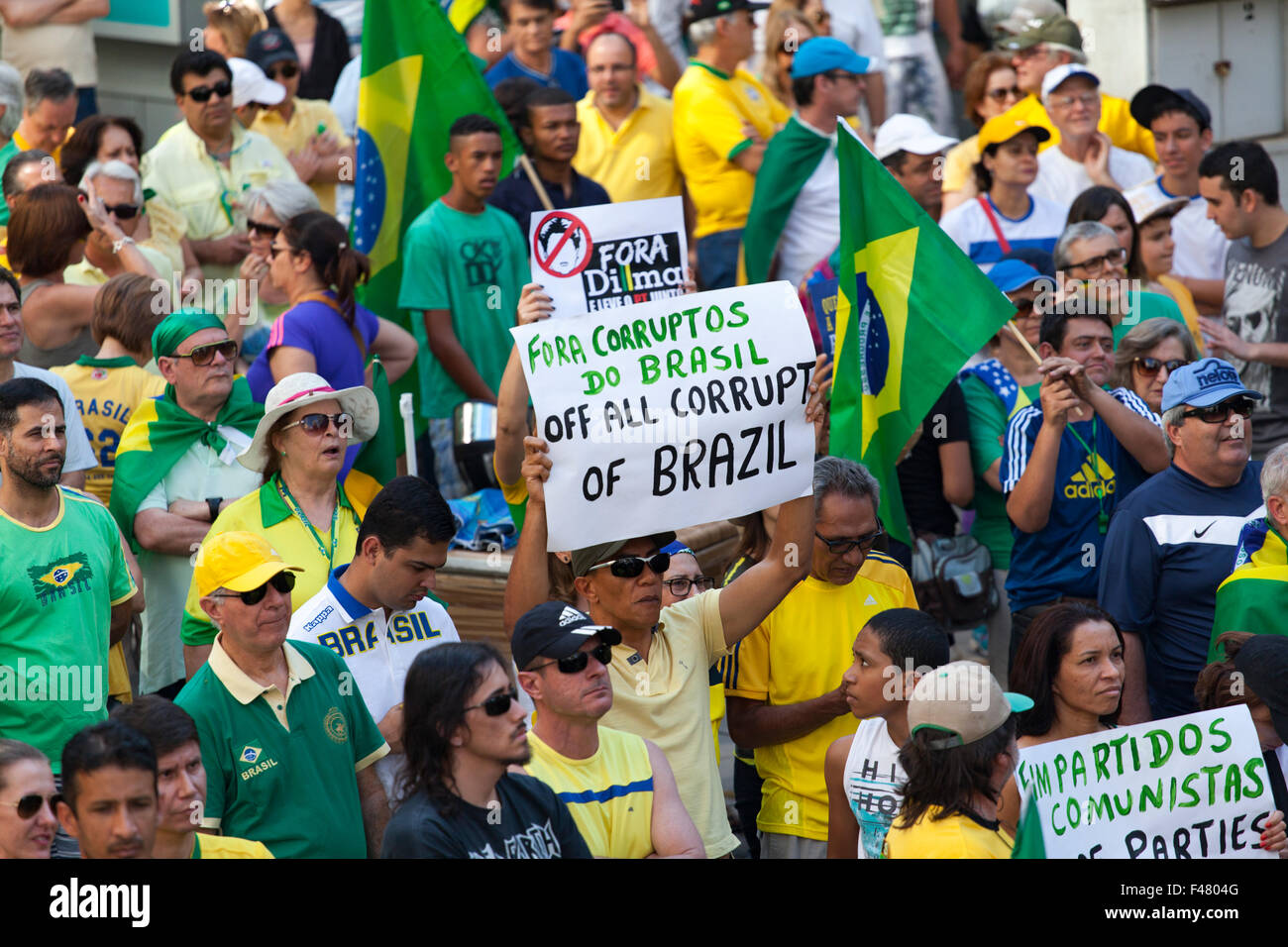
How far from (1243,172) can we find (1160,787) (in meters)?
4.56

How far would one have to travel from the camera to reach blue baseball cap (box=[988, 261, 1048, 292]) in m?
7.84

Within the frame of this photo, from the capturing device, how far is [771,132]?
10.7 metres

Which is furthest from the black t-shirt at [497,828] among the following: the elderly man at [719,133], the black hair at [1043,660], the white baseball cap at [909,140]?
the elderly man at [719,133]

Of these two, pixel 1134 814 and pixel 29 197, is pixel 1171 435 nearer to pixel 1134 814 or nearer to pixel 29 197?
pixel 1134 814

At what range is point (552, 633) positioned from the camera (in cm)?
470

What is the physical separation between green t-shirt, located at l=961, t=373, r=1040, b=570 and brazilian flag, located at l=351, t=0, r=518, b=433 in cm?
254

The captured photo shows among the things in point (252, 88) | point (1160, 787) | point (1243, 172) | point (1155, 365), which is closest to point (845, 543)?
point (1160, 787)

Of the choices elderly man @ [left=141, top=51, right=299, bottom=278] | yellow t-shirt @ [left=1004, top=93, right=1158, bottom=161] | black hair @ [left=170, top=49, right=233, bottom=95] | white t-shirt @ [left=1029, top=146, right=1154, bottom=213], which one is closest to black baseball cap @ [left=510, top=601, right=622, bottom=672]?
elderly man @ [left=141, top=51, right=299, bottom=278]

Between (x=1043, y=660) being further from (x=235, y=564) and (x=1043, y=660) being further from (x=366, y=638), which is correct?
(x=235, y=564)

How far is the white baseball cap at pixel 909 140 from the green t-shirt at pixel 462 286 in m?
1.98

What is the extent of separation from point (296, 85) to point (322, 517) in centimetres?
Answer: 593

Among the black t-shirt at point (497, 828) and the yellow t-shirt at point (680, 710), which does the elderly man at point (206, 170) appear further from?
the black t-shirt at point (497, 828)

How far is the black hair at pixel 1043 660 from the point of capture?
537 cm

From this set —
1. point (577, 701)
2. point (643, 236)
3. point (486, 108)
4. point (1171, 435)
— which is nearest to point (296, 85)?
point (486, 108)
